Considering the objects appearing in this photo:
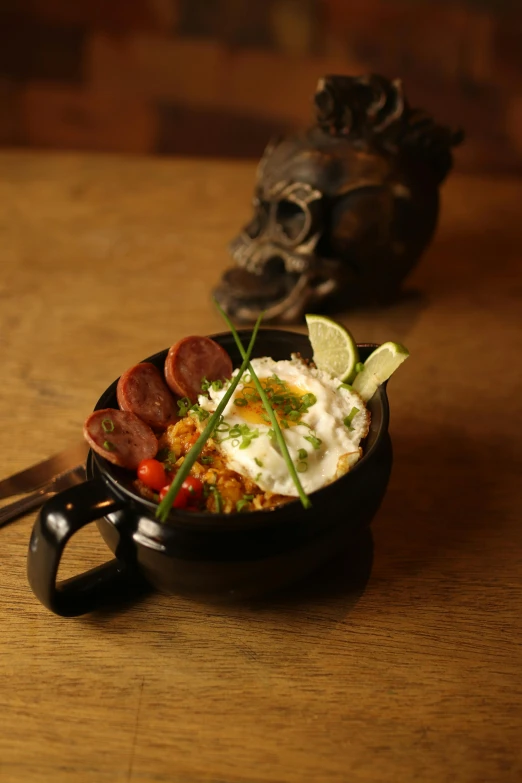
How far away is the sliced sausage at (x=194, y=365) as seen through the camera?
5.41 feet

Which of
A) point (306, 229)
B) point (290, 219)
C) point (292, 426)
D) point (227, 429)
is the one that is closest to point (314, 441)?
point (292, 426)

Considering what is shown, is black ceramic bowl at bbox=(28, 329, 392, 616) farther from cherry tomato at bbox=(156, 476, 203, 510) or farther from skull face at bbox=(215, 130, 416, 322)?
skull face at bbox=(215, 130, 416, 322)

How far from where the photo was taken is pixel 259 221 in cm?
246

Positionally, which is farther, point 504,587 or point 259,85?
point 259,85

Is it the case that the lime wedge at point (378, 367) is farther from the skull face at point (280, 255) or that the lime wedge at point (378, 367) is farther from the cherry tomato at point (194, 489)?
the skull face at point (280, 255)

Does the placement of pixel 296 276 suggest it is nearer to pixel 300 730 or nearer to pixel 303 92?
pixel 300 730

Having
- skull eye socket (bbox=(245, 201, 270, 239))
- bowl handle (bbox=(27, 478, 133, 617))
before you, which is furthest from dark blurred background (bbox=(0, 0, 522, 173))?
bowl handle (bbox=(27, 478, 133, 617))

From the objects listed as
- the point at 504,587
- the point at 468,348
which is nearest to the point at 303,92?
the point at 468,348

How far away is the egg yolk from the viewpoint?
1.54 meters

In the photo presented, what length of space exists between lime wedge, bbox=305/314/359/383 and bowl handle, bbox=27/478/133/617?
0.57m

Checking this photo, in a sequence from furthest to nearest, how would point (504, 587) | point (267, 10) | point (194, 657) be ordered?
point (267, 10)
point (504, 587)
point (194, 657)

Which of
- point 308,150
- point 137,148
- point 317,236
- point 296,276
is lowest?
point 137,148

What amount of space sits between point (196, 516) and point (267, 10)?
3.75m

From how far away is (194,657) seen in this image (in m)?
1.44
